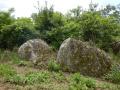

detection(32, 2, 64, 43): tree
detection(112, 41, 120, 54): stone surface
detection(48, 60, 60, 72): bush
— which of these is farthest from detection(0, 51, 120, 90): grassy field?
detection(112, 41, 120, 54): stone surface

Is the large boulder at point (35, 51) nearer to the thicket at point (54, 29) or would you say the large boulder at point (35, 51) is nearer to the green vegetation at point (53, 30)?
the green vegetation at point (53, 30)

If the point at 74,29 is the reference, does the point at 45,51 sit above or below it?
below

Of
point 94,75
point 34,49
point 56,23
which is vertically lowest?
point 94,75

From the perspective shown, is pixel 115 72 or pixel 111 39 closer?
pixel 115 72

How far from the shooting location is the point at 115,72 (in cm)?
1022

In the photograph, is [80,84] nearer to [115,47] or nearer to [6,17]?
[115,47]

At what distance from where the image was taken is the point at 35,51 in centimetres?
1209

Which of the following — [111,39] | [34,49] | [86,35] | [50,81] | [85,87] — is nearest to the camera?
[85,87]

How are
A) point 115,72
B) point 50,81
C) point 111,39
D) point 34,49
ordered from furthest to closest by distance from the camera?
point 111,39 < point 34,49 < point 115,72 < point 50,81

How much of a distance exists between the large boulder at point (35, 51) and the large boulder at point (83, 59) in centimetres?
117

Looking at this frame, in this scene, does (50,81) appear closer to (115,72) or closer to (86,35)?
(115,72)

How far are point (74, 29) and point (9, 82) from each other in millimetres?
6441

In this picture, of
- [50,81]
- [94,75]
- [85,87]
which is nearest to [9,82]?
[50,81]

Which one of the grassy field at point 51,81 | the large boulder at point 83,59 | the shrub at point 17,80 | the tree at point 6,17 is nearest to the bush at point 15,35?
the tree at point 6,17
